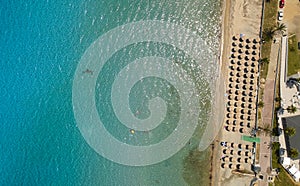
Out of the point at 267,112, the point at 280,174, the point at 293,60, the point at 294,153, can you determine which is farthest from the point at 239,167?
the point at 293,60

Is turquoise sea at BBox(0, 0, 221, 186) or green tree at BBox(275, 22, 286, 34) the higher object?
green tree at BBox(275, 22, 286, 34)

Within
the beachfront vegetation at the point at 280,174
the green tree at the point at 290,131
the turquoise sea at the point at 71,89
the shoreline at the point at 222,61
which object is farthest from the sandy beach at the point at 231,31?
the green tree at the point at 290,131

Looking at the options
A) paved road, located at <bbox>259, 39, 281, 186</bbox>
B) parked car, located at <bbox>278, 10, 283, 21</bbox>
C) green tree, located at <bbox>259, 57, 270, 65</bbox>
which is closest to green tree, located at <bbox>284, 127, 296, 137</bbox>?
paved road, located at <bbox>259, 39, 281, 186</bbox>

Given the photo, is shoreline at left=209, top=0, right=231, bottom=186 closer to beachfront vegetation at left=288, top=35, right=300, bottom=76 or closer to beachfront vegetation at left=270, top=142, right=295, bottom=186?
beachfront vegetation at left=270, top=142, right=295, bottom=186

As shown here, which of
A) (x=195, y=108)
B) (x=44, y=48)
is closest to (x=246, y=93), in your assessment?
(x=195, y=108)

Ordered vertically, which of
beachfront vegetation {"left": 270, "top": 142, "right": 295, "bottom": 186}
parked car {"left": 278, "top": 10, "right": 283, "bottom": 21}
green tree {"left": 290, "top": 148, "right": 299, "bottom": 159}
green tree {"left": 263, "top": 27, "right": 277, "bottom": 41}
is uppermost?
parked car {"left": 278, "top": 10, "right": 283, "bottom": 21}

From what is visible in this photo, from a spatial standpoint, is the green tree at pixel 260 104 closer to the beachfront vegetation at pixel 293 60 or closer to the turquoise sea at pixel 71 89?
the beachfront vegetation at pixel 293 60

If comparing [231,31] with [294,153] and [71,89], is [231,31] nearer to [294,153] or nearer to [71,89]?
[294,153]
